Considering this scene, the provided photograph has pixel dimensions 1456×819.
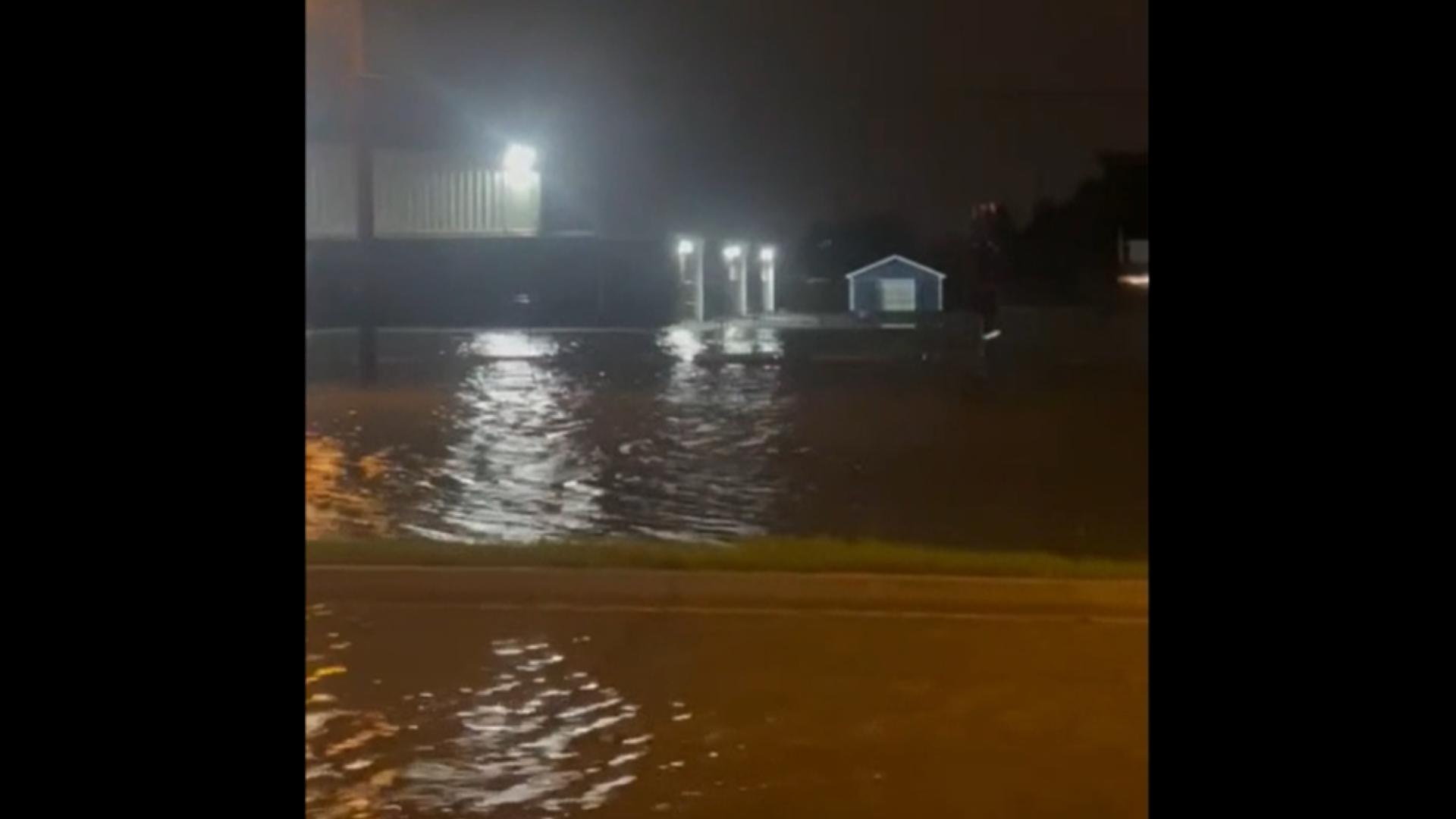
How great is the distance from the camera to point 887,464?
15.1m

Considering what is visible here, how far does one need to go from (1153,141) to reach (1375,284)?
1.11 ft

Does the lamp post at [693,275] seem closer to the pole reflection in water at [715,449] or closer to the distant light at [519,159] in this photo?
the distant light at [519,159]

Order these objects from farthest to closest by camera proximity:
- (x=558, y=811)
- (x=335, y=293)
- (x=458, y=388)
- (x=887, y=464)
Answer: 1. (x=335, y=293)
2. (x=458, y=388)
3. (x=887, y=464)
4. (x=558, y=811)

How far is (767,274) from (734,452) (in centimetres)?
3874

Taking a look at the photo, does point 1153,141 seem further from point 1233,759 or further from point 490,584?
point 490,584

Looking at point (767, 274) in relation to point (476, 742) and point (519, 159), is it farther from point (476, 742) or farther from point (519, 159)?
point (476, 742)

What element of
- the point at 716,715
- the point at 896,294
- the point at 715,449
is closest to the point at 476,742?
the point at 716,715

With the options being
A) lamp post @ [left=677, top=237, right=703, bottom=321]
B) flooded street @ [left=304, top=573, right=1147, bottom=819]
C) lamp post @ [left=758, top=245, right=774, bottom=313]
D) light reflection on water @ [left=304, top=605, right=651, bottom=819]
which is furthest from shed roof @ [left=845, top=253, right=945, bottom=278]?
light reflection on water @ [left=304, top=605, right=651, bottom=819]

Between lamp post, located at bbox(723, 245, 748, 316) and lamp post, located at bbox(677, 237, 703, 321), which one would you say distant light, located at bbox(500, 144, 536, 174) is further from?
lamp post, located at bbox(723, 245, 748, 316)

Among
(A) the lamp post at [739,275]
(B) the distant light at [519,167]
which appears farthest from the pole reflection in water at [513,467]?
(A) the lamp post at [739,275]

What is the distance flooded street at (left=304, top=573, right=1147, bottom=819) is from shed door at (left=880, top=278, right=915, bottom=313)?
143 ft

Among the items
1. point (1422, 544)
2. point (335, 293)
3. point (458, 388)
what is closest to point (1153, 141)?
point (1422, 544)

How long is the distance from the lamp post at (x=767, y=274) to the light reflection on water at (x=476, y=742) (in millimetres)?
46164

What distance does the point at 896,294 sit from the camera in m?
54.1
